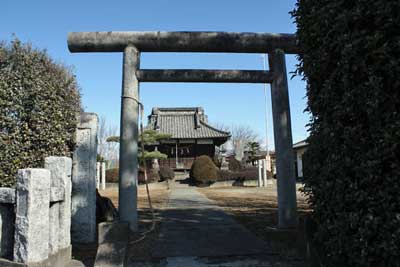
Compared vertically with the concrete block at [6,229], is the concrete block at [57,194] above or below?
above

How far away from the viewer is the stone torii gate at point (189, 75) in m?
6.23

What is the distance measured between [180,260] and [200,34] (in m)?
3.94

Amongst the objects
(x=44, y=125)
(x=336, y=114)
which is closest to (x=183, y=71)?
(x=44, y=125)

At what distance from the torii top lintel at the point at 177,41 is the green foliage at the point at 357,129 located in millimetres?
3050

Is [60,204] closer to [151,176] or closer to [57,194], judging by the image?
[57,194]

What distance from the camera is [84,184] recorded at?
6.01 m

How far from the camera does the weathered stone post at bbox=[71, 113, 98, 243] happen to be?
19.5ft

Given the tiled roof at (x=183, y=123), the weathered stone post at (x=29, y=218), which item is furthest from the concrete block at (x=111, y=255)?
the tiled roof at (x=183, y=123)

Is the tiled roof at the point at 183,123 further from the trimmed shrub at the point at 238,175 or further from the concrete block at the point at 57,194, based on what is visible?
the concrete block at the point at 57,194

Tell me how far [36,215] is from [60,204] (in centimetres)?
73

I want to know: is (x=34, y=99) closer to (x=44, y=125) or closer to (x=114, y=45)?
(x=44, y=125)

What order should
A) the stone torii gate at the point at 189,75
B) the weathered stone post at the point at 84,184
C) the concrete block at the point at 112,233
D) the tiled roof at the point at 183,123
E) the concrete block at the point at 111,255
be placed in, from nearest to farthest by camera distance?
the concrete block at the point at 111,255 → the concrete block at the point at 112,233 → the weathered stone post at the point at 84,184 → the stone torii gate at the point at 189,75 → the tiled roof at the point at 183,123

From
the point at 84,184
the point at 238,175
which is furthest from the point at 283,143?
the point at 238,175

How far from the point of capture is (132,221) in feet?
20.1
